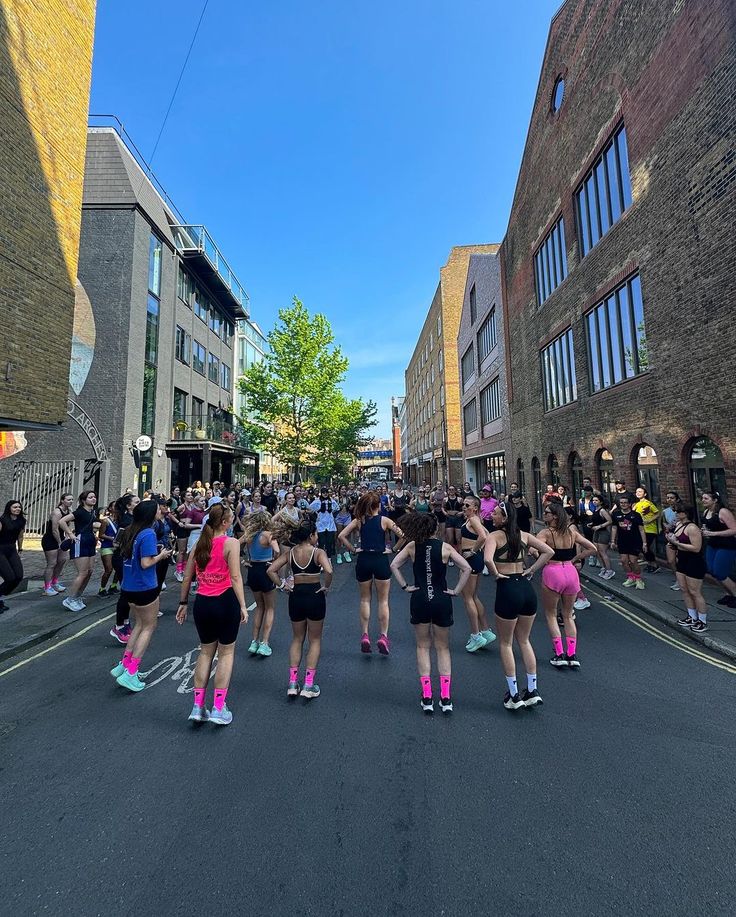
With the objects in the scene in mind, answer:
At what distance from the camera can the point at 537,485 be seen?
19312 millimetres

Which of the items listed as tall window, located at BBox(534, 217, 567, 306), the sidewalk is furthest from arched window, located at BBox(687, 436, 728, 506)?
tall window, located at BBox(534, 217, 567, 306)

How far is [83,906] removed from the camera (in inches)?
86.1

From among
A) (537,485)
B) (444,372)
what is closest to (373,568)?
(537,485)

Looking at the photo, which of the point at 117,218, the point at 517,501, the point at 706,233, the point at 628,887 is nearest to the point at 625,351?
the point at 706,233

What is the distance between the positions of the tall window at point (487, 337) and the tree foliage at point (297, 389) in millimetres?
9185

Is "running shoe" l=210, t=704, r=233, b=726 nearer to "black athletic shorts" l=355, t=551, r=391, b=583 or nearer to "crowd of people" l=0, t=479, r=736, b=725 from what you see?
"crowd of people" l=0, t=479, r=736, b=725

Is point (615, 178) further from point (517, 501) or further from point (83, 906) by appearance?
point (83, 906)

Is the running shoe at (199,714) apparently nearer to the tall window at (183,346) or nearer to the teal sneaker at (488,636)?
the teal sneaker at (488,636)

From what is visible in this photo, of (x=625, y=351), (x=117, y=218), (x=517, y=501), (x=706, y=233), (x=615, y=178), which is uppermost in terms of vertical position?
(x=117, y=218)

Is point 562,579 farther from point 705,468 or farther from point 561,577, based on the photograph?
point 705,468

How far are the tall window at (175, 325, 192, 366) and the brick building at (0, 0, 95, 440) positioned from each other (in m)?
11.1

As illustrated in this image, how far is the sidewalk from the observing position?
5.75 metres

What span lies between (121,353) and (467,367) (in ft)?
80.4

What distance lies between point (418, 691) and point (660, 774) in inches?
82.5
